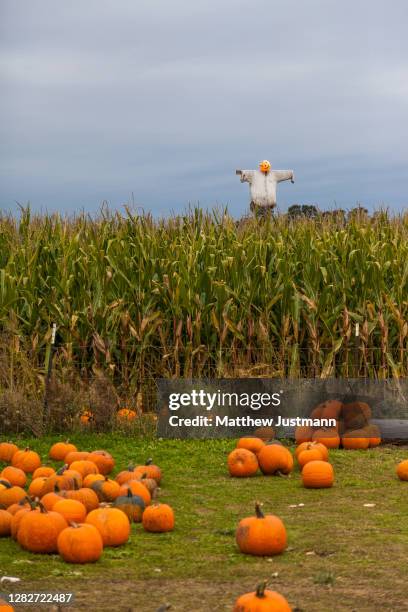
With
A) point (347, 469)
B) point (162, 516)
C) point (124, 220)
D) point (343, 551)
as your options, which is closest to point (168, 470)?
point (347, 469)

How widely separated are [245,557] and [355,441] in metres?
5.76

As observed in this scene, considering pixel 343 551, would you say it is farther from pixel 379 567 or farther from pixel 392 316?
pixel 392 316

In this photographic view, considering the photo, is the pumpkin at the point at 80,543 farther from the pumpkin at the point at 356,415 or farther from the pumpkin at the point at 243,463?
the pumpkin at the point at 356,415

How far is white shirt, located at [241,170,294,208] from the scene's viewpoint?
20.8 meters

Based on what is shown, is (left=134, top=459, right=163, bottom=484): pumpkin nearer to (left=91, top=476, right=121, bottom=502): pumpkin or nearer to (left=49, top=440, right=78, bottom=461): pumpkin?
(left=91, top=476, right=121, bottom=502): pumpkin

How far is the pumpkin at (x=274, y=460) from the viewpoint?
9836mm

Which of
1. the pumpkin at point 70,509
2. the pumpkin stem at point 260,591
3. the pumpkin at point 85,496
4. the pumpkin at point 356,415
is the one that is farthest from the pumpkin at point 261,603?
the pumpkin at point 356,415

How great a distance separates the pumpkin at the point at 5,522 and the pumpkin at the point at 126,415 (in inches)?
212

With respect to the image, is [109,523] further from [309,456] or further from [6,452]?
[6,452]

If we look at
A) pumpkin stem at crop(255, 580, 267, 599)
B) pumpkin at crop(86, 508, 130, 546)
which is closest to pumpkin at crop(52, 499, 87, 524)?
pumpkin at crop(86, 508, 130, 546)

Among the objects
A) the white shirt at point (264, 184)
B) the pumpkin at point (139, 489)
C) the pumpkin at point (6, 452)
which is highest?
the white shirt at point (264, 184)

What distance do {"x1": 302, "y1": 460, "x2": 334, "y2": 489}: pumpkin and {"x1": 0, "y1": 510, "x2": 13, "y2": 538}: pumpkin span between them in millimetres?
3241

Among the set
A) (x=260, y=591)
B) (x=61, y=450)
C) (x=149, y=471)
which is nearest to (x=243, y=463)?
(x=149, y=471)

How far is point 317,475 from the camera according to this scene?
922cm
